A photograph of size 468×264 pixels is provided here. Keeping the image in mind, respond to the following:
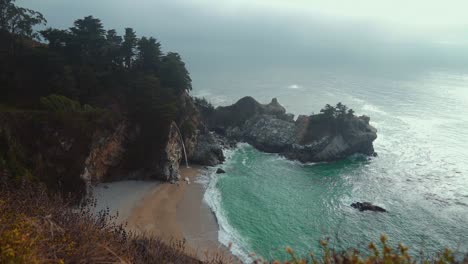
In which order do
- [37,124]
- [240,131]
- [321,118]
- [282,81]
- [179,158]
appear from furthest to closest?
[282,81]
[240,131]
[321,118]
[179,158]
[37,124]

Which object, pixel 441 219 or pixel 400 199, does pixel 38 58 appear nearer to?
pixel 400 199

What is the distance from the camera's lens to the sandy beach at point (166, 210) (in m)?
29.1

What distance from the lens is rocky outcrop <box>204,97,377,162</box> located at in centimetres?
5412

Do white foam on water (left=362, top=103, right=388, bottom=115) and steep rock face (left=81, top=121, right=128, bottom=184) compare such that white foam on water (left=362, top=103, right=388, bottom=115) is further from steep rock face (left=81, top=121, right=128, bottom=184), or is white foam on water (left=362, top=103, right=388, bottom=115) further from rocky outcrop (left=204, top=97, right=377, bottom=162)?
steep rock face (left=81, top=121, right=128, bottom=184)

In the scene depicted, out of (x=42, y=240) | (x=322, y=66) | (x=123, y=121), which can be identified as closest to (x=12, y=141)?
(x=123, y=121)

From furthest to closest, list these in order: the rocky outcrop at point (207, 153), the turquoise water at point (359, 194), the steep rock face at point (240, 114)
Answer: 1. the steep rock face at point (240, 114)
2. the rocky outcrop at point (207, 153)
3. the turquoise water at point (359, 194)

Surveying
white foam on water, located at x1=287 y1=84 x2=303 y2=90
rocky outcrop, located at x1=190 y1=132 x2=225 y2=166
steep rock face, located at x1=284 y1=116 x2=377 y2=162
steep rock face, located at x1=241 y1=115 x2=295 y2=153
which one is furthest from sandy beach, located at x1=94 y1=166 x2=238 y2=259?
white foam on water, located at x1=287 y1=84 x2=303 y2=90

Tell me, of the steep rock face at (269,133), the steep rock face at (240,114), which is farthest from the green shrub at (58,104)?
the steep rock face at (240,114)

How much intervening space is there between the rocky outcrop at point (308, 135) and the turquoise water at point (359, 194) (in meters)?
1.90

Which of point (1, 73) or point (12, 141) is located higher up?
point (1, 73)

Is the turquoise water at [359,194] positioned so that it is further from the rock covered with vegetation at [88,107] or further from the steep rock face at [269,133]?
the rock covered with vegetation at [88,107]

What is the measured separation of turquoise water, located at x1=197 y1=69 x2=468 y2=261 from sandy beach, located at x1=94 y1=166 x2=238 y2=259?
1360 millimetres

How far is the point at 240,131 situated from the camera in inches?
2452

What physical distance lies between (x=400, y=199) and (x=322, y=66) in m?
134
